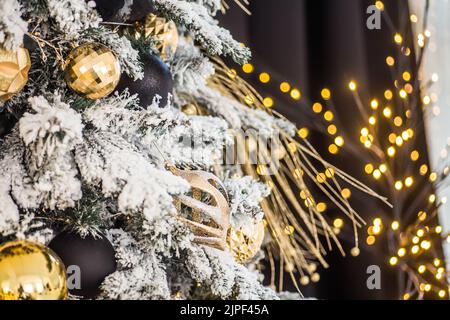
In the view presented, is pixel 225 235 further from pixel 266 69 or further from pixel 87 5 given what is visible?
pixel 266 69

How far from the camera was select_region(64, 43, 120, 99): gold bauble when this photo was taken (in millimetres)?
549

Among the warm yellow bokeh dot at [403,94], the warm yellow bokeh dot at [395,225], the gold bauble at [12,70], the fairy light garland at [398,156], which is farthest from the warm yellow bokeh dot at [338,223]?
the gold bauble at [12,70]

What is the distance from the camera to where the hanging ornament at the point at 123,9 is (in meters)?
0.65

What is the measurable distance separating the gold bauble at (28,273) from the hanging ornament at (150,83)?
229 mm

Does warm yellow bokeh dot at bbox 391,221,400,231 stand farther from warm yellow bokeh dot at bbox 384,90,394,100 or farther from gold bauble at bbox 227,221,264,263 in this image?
gold bauble at bbox 227,221,264,263

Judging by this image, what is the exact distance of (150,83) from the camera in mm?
645

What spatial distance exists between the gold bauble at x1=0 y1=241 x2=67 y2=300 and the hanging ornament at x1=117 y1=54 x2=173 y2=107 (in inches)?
9.0

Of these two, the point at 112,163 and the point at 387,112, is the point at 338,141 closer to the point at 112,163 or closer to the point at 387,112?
the point at 387,112

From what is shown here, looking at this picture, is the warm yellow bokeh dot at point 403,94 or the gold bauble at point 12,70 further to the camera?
the warm yellow bokeh dot at point 403,94

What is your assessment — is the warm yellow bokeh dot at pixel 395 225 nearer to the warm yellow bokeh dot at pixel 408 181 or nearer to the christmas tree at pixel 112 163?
the warm yellow bokeh dot at pixel 408 181

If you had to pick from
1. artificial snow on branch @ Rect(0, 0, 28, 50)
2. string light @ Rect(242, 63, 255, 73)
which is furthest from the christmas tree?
string light @ Rect(242, 63, 255, 73)

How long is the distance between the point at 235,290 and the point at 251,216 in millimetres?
109

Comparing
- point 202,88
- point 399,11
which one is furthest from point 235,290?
point 399,11
